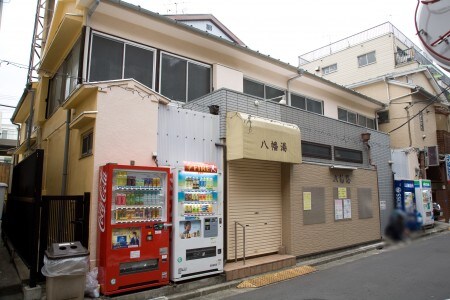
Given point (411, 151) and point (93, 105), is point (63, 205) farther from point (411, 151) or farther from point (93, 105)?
point (411, 151)

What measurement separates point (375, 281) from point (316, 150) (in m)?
5.46

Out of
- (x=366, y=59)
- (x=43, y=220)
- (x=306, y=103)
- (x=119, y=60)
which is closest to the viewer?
(x=43, y=220)

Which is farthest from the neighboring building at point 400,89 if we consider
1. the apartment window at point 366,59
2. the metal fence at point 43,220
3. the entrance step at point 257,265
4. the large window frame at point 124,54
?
the metal fence at point 43,220

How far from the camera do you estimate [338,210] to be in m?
13.2

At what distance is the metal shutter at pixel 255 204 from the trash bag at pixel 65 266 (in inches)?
171

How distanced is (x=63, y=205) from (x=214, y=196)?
3.68 m

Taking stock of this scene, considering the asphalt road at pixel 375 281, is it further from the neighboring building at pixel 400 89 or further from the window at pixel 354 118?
the neighboring building at pixel 400 89

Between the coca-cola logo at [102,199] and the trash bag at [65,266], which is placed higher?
the coca-cola logo at [102,199]

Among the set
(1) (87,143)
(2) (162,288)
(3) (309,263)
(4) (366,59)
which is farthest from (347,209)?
(4) (366,59)

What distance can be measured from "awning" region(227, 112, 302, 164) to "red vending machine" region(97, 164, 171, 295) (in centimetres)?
251

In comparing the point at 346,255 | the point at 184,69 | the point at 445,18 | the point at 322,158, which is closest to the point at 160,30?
the point at 184,69

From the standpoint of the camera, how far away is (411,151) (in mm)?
19750

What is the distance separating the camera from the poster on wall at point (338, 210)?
42.8ft

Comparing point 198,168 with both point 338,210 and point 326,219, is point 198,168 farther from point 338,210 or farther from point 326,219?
point 338,210
